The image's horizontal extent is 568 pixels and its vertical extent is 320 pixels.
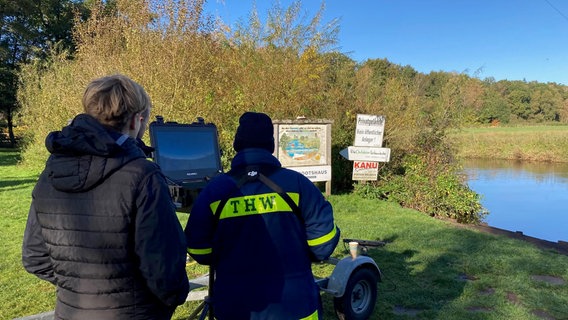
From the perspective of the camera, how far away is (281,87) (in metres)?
12.9

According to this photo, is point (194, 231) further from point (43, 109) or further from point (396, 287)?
point (43, 109)

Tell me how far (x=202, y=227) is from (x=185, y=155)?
8.01 ft

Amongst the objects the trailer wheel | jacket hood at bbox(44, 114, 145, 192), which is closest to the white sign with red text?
the trailer wheel

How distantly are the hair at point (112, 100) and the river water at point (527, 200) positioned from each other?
36.9 ft

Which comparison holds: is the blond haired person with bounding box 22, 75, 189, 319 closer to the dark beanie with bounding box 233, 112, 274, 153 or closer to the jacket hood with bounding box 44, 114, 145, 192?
the jacket hood with bounding box 44, 114, 145, 192

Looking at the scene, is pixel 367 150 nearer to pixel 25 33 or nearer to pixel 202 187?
pixel 202 187

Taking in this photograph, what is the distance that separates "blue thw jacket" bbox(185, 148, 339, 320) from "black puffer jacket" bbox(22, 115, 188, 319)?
479 millimetres

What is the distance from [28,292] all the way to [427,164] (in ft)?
34.3

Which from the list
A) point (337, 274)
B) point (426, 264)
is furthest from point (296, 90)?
point (337, 274)

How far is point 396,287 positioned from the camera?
5520mm

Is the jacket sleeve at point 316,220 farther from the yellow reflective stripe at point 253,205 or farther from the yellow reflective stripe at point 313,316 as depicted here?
the yellow reflective stripe at point 313,316

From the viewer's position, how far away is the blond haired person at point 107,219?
1847mm

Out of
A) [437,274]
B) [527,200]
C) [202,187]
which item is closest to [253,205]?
[202,187]

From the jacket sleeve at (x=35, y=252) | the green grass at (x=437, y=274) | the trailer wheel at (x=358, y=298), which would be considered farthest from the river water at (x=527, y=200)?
the jacket sleeve at (x=35, y=252)
